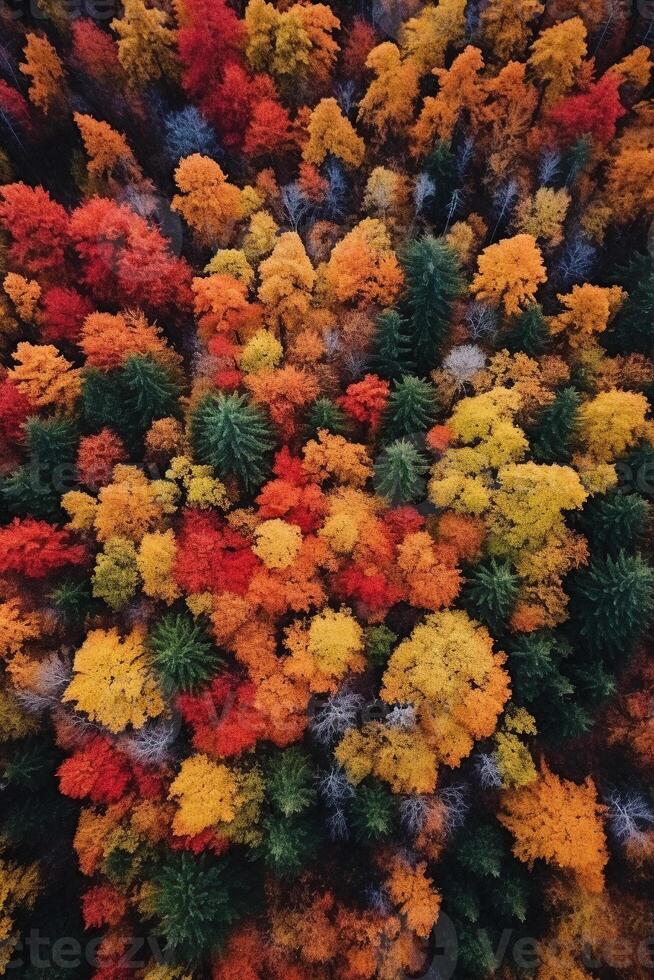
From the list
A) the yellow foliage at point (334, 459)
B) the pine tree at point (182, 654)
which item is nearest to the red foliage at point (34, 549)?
the pine tree at point (182, 654)

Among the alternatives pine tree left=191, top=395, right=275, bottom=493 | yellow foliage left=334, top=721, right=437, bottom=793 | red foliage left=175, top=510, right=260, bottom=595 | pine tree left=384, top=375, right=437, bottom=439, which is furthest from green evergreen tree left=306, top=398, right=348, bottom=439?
yellow foliage left=334, top=721, right=437, bottom=793

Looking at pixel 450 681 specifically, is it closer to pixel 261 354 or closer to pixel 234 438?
pixel 234 438

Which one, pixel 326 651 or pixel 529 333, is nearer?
pixel 326 651

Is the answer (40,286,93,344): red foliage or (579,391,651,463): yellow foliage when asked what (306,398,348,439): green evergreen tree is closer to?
(579,391,651,463): yellow foliage

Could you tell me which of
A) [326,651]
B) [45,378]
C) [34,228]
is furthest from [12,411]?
[326,651]

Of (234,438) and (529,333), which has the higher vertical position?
(529,333)

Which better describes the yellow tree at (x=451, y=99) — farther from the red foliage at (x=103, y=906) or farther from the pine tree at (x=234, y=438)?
the red foliage at (x=103, y=906)

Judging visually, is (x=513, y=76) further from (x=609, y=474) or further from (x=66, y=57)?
(x=66, y=57)

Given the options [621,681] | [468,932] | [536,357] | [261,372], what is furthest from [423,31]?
[468,932]
